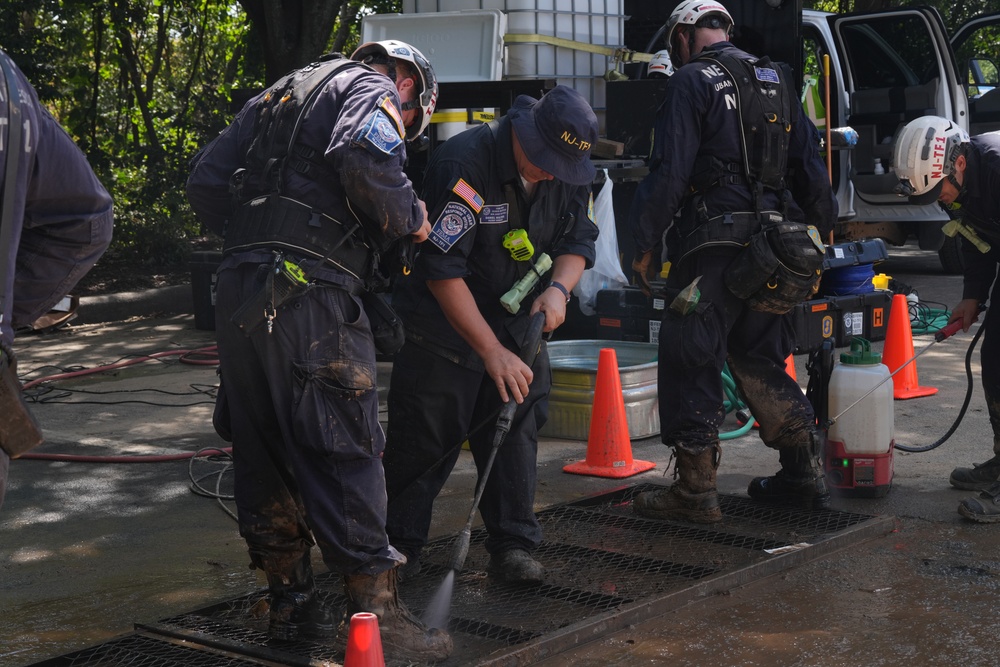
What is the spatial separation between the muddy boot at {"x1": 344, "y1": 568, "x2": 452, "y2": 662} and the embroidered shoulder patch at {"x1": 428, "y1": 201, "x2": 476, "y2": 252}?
108cm

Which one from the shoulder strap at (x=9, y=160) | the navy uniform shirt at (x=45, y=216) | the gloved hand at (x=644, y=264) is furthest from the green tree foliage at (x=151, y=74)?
the shoulder strap at (x=9, y=160)

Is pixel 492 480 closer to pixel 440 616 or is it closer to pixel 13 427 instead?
pixel 440 616

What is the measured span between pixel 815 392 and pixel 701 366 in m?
0.81

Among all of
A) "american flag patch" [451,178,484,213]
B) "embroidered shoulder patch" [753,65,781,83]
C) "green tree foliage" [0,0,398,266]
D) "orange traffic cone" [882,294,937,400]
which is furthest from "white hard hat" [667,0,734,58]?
"green tree foliage" [0,0,398,266]

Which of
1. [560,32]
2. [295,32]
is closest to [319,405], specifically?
[560,32]

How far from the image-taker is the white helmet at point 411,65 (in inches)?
144

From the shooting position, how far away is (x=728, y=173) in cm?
487

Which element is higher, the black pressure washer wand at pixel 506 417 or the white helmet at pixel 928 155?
the white helmet at pixel 928 155

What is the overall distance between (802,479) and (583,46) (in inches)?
187

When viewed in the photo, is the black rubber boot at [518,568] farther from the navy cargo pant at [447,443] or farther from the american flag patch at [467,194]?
the american flag patch at [467,194]

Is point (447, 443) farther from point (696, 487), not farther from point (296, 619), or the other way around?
point (696, 487)

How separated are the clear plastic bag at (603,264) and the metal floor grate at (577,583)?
10.4ft

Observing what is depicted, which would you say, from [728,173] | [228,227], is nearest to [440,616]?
[228,227]

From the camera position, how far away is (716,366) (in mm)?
4824
